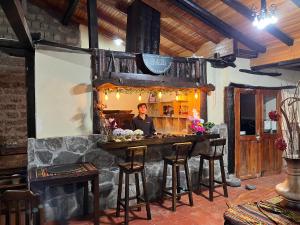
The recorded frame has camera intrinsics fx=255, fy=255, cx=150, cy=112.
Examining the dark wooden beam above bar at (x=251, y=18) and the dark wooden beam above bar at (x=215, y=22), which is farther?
the dark wooden beam above bar at (x=215, y=22)

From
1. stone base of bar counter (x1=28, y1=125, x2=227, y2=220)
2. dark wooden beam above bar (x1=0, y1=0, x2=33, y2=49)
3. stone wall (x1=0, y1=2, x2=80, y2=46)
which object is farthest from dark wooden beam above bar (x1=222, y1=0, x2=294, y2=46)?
stone wall (x1=0, y1=2, x2=80, y2=46)

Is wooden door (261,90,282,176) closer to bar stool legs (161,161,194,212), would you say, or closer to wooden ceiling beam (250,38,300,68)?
wooden ceiling beam (250,38,300,68)

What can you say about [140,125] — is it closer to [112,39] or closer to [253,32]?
[253,32]

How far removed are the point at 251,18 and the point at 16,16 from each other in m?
3.35

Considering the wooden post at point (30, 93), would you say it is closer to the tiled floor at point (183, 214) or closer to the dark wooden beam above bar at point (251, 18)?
the tiled floor at point (183, 214)

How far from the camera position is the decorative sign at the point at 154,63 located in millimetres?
4105

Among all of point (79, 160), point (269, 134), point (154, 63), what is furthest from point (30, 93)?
point (269, 134)

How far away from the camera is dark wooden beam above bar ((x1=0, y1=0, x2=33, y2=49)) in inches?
80.9

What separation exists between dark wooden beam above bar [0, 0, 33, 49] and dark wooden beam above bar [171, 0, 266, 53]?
7.82 feet

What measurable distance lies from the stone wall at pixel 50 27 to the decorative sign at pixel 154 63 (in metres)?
2.99

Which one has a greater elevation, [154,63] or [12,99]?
[154,63]

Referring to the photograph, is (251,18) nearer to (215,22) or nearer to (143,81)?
(215,22)

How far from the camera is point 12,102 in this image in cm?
531

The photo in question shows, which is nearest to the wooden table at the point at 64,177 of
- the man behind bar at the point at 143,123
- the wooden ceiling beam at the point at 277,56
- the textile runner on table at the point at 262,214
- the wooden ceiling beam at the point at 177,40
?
the man behind bar at the point at 143,123
